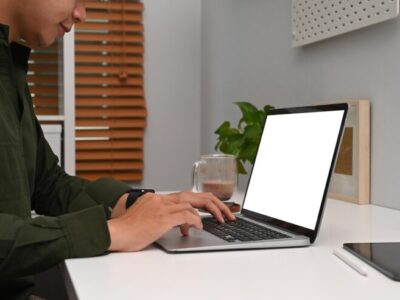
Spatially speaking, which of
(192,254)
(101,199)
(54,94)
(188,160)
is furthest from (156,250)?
(188,160)

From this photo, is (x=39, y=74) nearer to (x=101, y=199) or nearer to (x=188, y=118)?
(x=188, y=118)

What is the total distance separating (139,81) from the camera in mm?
3037

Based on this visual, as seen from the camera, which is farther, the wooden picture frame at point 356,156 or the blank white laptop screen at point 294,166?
the wooden picture frame at point 356,156

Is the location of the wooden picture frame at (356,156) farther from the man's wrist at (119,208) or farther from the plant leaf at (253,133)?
the man's wrist at (119,208)

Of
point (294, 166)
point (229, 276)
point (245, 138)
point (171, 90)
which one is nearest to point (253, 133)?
point (245, 138)

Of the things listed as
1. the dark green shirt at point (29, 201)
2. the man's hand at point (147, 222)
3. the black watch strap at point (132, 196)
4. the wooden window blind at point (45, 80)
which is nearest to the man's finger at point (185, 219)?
the man's hand at point (147, 222)

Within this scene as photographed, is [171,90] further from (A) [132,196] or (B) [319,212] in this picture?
(B) [319,212]

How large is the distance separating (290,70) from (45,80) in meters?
1.18

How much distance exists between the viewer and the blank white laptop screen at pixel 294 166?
117 centimetres

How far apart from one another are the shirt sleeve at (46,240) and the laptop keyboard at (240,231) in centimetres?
26

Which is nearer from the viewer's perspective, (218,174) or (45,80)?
(218,174)

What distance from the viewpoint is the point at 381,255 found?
3.18 ft

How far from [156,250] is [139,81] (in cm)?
204

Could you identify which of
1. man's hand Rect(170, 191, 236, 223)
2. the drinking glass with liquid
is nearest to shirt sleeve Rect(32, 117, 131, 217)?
man's hand Rect(170, 191, 236, 223)
